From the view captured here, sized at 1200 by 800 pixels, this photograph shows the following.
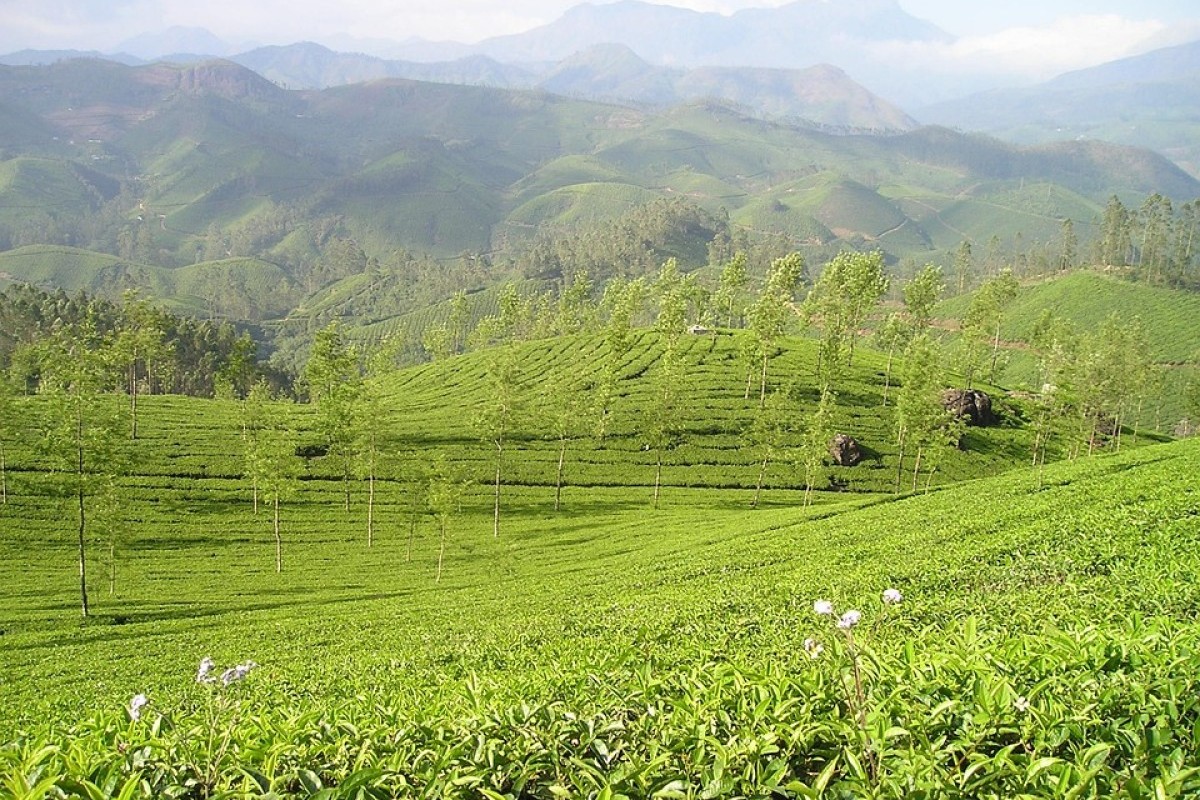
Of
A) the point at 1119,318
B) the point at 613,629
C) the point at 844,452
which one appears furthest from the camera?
the point at 1119,318

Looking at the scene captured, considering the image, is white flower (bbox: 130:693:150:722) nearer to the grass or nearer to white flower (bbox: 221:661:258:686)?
the grass

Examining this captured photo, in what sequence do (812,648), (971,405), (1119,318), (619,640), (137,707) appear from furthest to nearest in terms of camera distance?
(1119,318) < (971,405) < (619,640) < (812,648) < (137,707)

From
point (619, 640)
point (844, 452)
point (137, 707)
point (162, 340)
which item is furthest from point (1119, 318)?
Result: point (162, 340)

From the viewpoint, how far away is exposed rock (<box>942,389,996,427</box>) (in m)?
76.8

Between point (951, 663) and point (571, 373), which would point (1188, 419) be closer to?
point (571, 373)

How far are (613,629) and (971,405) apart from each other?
70.3 metres

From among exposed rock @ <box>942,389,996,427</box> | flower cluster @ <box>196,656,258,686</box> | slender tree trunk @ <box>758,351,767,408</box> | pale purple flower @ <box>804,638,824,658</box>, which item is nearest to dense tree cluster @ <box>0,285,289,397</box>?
slender tree trunk @ <box>758,351,767,408</box>

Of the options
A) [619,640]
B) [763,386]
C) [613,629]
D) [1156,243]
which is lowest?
[763,386]

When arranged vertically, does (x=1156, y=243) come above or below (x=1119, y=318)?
above

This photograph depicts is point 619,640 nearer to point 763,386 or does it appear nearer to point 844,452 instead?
point 844,452

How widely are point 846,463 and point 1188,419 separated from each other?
68053 mm

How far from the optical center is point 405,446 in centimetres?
7044

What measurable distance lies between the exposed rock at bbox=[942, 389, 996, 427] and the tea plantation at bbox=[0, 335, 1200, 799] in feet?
5.80

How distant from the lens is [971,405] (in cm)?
7788
